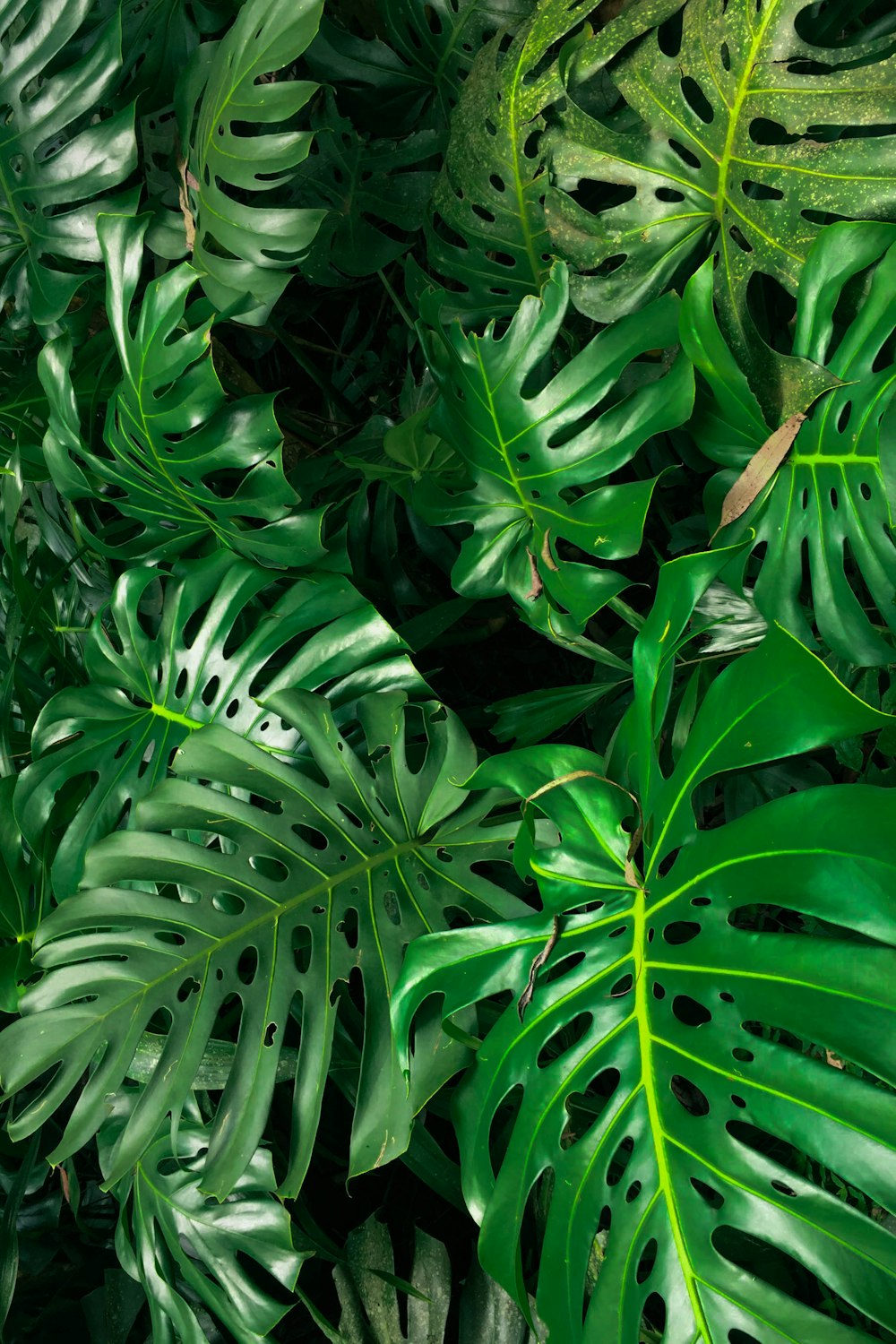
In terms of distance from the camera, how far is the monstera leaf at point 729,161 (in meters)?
0.77

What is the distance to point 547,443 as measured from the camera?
0.85m

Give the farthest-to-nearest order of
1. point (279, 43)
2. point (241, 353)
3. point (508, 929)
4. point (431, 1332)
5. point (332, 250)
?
point (241, 353), point (332, 250), point (431, 1332), point (279, 43), point (508, 929)

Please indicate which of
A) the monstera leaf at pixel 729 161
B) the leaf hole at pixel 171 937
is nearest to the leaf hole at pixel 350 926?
the leaf hole at pixel 171 937

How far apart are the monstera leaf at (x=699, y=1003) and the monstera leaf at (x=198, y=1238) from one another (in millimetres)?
373

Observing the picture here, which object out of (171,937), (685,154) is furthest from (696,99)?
(171,937)

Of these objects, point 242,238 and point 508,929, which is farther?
point 242,238

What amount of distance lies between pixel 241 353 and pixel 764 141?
0.95 meters

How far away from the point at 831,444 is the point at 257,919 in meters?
0.59

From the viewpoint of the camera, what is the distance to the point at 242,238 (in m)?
0.98

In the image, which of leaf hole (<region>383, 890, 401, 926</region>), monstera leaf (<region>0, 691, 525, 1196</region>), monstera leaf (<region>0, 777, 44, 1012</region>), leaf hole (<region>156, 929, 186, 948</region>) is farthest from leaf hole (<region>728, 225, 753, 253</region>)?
monstera leaf (<region>0, 777, 44, 1012</region>)

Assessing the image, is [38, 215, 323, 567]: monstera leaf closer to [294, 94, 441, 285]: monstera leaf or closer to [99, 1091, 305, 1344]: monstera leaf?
[294, 94, 441, 285]: monstera leaf

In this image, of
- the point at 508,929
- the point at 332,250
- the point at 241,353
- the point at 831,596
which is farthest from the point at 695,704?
the point at 241,353

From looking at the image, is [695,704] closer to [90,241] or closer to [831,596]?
[831,596]

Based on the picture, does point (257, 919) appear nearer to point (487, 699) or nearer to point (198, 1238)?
point (198, 1238)
